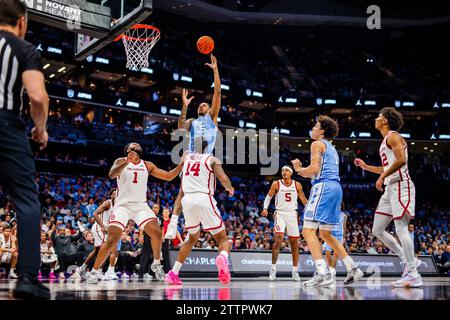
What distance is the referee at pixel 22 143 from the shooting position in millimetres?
4168

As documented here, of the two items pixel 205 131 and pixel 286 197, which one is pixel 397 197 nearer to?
pixel 205 131

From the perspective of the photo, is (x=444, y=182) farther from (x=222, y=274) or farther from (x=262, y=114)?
(x=222, y=274)

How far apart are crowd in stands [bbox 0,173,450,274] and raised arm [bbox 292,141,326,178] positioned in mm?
8194

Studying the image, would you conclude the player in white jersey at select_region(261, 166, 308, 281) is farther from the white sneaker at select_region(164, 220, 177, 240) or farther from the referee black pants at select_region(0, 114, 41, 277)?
the referee black pants at select_region(0, 114, 41, 277)

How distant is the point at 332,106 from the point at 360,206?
1030cm

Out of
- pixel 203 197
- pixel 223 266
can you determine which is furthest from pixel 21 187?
pixel 223 266

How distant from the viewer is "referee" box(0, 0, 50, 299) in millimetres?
4168

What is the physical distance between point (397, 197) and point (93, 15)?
6828 mm

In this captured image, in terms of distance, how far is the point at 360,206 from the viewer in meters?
36.5

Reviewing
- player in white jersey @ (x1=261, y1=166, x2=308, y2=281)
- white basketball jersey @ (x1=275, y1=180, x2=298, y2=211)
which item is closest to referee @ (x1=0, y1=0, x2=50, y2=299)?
player in white jersey @ (x1=261, y1=166, x2=308, y2=281)

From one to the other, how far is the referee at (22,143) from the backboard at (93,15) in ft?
19.2

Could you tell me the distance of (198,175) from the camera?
24.7 feet

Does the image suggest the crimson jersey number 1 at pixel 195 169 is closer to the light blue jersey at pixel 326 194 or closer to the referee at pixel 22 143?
the light blue jersey at pixel 326 194
